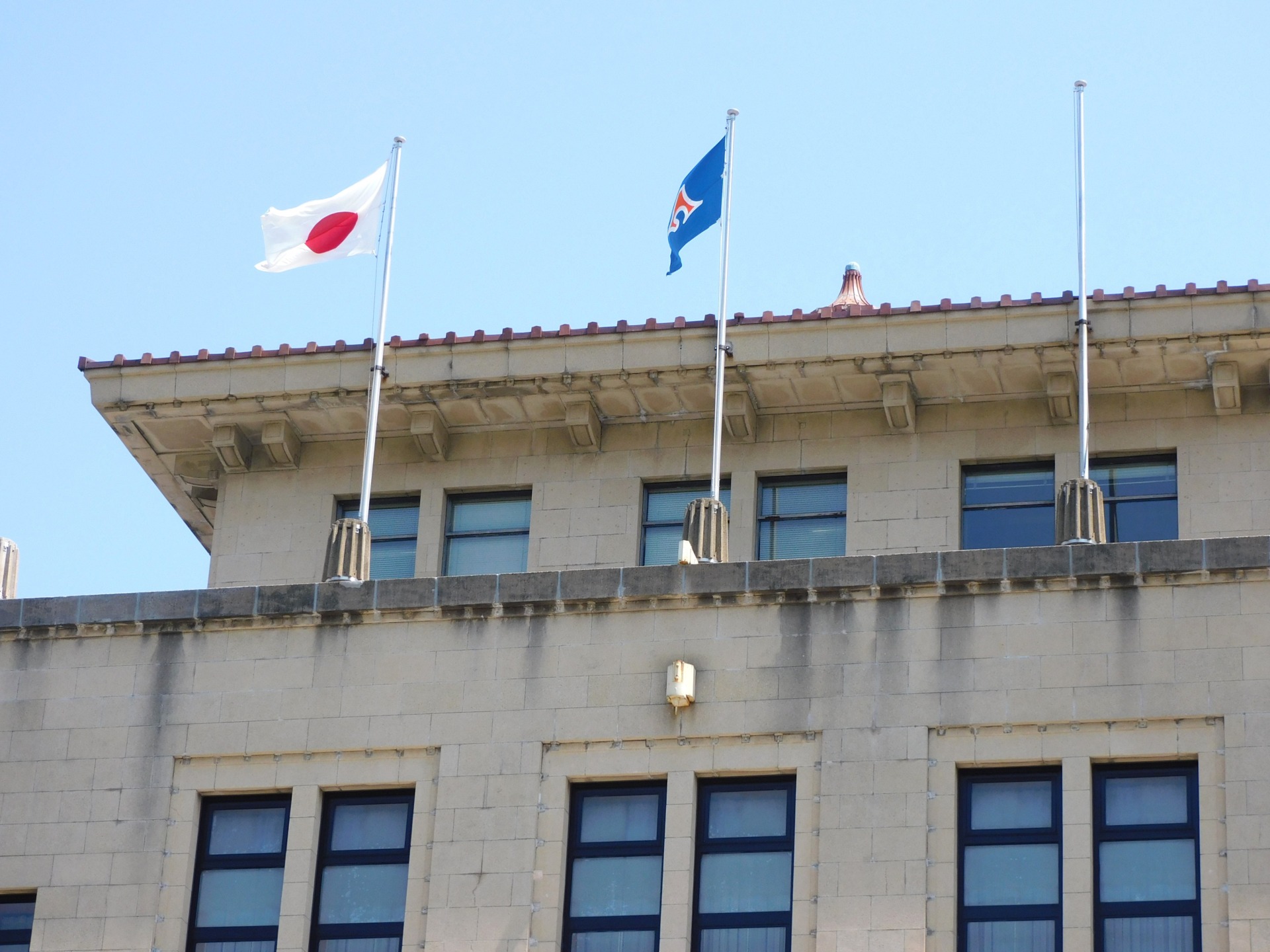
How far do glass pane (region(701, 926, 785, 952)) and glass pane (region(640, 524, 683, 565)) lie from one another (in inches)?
264

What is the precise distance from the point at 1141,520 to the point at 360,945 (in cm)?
1054

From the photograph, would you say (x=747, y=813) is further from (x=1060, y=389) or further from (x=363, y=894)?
(x=1060, y=389)

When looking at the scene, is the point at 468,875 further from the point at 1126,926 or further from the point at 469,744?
the point at 1126,926

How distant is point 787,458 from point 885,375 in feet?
5.38

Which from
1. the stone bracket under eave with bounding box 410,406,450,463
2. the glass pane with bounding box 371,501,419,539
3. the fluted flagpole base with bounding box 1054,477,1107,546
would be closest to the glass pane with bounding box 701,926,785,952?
the fluted flagpole base with bounding box 1054,477,1107,546

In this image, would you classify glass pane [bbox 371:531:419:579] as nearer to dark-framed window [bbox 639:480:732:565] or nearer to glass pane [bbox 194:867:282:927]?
dark-framed window [bbox 639:480:732:565]

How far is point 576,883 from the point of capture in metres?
26.9

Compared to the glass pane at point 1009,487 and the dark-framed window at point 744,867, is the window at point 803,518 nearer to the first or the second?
the glass pane at point 1009,487

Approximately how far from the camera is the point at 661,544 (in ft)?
106

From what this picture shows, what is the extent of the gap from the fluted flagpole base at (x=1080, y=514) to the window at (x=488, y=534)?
723 cm

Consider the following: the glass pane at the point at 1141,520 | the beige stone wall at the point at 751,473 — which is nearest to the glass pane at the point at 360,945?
the beige stone wall at the point at 751,473

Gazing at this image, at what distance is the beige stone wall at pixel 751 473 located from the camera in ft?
102

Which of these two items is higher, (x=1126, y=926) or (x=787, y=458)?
(x=787, y=458)

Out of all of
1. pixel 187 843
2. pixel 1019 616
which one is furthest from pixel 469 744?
pixel 1019 616
